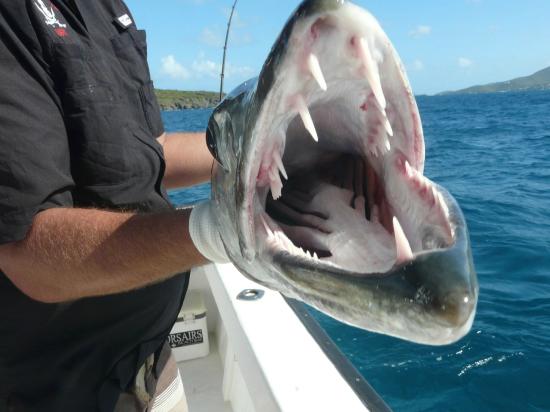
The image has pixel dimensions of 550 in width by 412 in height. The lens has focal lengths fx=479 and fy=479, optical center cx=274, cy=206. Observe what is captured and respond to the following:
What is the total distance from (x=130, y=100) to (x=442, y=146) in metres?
16.8

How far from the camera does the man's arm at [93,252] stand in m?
1.28

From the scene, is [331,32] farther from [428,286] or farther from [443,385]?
[443,385]

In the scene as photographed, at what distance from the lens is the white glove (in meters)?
1.23

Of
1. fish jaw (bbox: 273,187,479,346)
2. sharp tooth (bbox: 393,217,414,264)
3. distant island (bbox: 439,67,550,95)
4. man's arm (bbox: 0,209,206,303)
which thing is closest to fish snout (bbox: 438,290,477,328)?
fish jaw (bbox: 273,187,479,346)

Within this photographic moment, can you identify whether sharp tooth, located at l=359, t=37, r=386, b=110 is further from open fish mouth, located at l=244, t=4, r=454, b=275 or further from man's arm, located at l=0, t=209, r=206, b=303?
man's arm, located at l=0, t=209, r=206, b=303

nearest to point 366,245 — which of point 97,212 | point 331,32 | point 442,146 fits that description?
point 331,32

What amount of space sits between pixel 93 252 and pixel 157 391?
1017 mm

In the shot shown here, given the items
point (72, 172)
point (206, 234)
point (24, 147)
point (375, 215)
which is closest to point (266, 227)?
point (206, 234)

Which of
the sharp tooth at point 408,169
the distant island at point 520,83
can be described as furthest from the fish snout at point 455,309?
the distant island at point 520,83

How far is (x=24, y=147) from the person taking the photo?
1.22 meters

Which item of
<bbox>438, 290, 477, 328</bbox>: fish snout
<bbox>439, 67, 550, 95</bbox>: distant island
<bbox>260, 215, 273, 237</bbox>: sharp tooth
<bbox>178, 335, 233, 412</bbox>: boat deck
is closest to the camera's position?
<bbox>438, 290, 477, 328</bbox>: fish snout

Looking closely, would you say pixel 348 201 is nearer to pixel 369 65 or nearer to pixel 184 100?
pixel 369 65

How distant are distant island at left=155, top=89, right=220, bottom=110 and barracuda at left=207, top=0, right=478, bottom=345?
91.2 metres

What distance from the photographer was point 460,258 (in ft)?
Answer: 2.81
